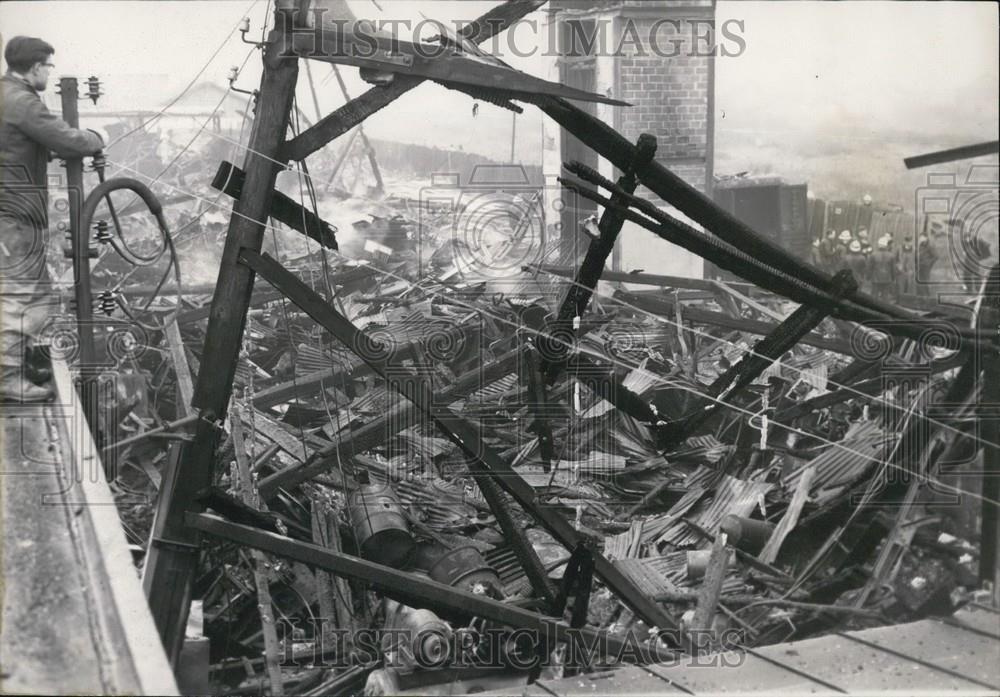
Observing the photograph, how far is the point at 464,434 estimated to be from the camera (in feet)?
16.9

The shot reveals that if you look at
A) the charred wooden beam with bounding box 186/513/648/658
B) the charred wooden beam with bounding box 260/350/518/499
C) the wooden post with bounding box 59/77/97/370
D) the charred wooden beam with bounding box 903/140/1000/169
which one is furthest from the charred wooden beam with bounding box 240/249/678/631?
the charred wooden beam with bounding box 903/140/1000/169

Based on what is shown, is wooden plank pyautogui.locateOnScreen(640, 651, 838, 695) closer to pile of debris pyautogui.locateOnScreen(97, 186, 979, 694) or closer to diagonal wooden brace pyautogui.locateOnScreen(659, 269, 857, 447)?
pile of debris pyautogui.locateOnScreen(97, 186, 979, 694)

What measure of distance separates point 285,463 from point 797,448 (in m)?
4.41

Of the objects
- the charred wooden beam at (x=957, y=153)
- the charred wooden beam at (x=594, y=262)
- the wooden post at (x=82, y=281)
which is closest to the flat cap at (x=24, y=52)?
the wooden post at (x=82, y=281)

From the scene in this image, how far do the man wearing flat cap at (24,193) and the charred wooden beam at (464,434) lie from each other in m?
1.19

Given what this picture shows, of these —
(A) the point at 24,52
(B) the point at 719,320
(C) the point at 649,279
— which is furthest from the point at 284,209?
(C) the point at 649,279

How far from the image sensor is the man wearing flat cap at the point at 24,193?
503cm

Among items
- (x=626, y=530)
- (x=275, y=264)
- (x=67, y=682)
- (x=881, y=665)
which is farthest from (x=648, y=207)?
(x=67, y=682)

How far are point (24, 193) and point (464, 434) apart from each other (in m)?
2.66

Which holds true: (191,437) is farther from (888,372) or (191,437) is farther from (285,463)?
(888,372)

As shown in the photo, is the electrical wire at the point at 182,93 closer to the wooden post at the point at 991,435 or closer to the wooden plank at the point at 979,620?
the wooden post at the point at 991,435

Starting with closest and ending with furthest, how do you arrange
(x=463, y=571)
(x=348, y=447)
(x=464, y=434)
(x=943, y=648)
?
(x=943, y=648), (x=464, y=434), (x=463, y=571), (x=348, y=447)

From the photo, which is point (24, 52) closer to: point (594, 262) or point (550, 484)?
point (594, 262)

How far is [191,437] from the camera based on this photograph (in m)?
4.70
